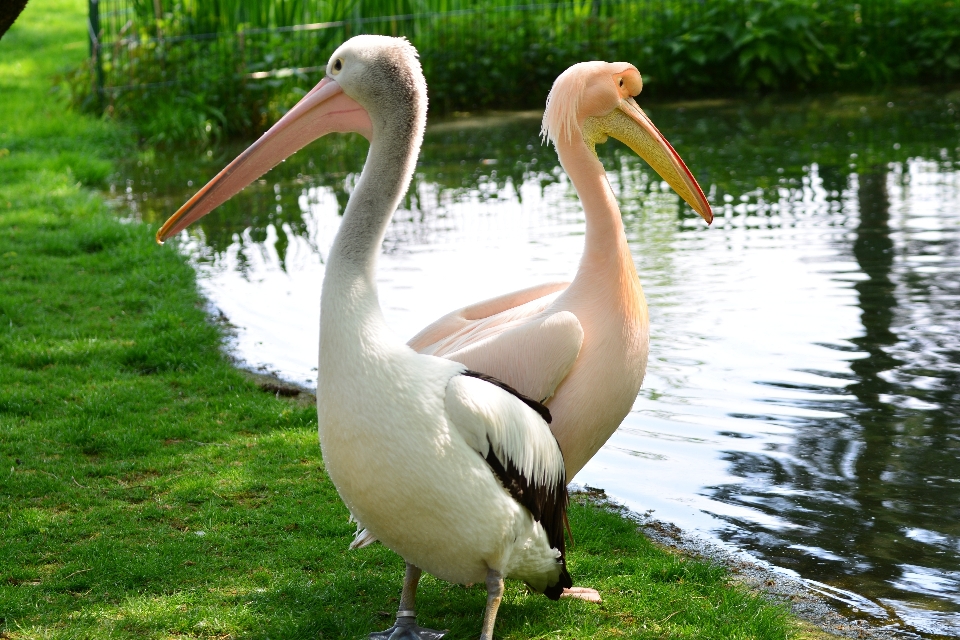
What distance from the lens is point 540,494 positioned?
2830mm

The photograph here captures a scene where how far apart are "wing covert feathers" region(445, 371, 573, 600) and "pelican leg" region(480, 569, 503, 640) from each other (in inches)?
7.7

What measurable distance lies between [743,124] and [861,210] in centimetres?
383

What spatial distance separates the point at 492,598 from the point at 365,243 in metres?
0.98

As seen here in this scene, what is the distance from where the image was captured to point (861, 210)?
7672 millimetres

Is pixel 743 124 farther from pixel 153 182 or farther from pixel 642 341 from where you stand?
pixel 642 341

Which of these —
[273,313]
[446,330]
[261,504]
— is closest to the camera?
[446,330]

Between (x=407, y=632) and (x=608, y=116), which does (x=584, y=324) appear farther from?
(x=407, y=632)

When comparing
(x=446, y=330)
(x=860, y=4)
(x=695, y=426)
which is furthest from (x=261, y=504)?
(x=860, y=4)

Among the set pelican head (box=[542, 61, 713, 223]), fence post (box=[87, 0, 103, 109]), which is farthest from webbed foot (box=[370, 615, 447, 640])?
fence post (box=[87, 0, 103, 109])

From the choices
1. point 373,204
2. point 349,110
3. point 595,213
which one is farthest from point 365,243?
point 595,213

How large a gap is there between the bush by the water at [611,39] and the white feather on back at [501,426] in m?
9.70

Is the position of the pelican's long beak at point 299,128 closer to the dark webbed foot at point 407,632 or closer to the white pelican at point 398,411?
the white pelican at point 398,411

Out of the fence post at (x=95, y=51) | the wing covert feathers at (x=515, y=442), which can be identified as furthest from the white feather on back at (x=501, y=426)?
the fence post at (x=95, y=51)

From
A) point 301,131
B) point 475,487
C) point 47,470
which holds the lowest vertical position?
point 47,470
